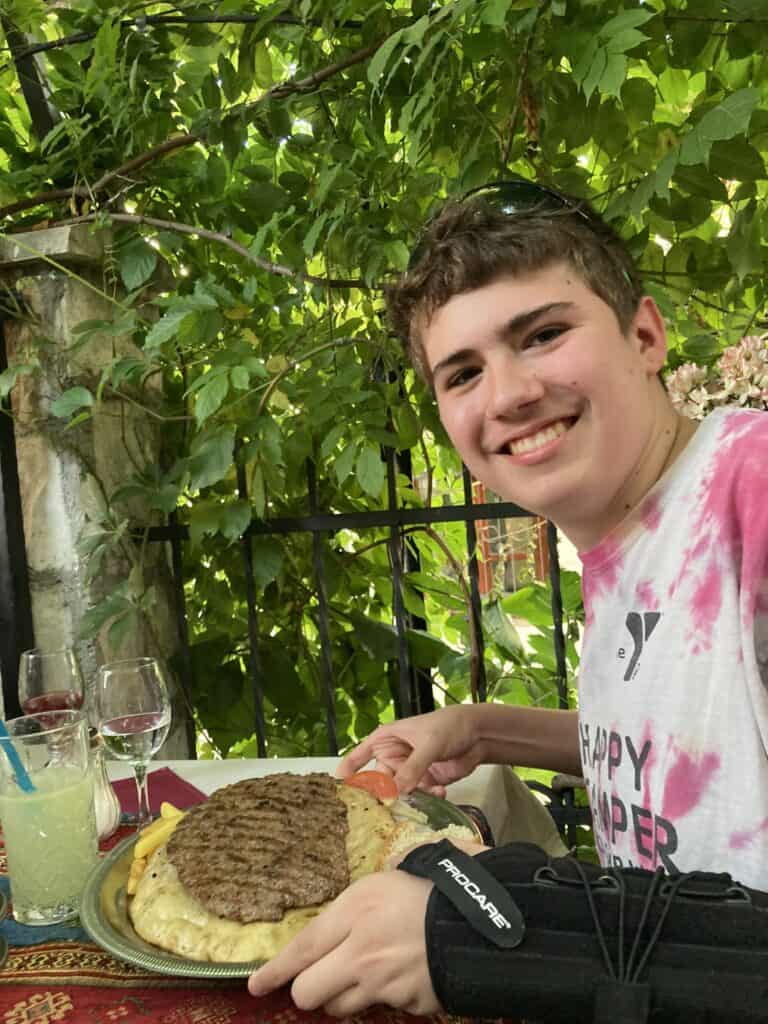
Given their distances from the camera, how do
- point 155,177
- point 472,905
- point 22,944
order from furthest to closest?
point 155,177 < point 22,944 < point 472,905

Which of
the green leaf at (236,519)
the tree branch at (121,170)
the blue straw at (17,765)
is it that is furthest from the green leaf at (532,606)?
the blue straw at (17,765)

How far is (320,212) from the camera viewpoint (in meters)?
1.85

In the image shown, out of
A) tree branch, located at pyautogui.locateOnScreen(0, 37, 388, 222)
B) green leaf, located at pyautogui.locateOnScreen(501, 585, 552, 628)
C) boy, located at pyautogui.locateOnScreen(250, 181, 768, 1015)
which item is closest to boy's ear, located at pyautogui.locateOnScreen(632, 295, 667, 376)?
boy, located at pyautogui.locateOnScreen(250, 181, 768, 1015)

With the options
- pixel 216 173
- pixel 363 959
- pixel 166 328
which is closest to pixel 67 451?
pixel 166 328

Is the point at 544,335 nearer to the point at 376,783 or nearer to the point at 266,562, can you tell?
the point at 376,783

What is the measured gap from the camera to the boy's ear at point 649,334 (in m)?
1.06

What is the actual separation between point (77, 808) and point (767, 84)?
173 cm

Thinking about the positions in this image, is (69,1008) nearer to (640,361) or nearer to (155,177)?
(640,361)

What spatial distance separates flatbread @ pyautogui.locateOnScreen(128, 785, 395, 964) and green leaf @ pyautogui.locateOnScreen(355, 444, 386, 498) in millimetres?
985

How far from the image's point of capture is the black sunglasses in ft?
3.43

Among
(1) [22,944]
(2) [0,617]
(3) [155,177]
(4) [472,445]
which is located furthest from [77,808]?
(3) [155,177]

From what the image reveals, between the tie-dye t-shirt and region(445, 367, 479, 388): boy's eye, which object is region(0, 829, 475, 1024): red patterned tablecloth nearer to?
the tie-dye t-shirt

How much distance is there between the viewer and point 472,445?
1.08 m

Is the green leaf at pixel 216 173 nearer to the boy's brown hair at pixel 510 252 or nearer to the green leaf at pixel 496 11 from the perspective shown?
the green leaf at pixel 496 11
